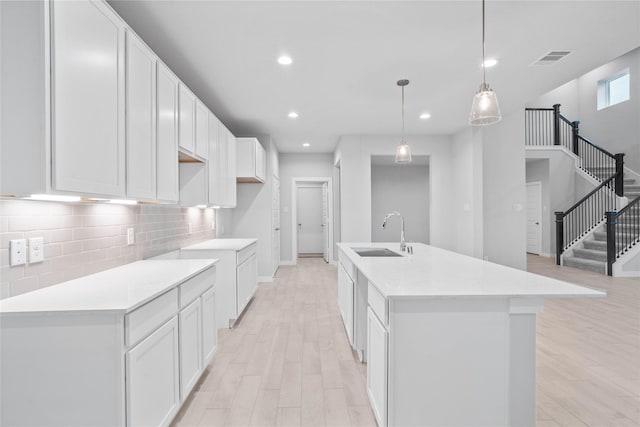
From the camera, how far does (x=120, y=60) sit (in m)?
1.79

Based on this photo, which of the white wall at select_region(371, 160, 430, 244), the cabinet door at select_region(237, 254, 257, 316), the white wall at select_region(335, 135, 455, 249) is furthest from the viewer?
the white wall at select_region(371, 160, 430, 244)

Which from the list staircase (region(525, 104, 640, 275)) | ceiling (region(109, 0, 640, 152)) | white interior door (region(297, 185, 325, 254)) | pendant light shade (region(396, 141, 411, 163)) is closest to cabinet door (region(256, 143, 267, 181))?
ceiling (region(109, 0, 640, 152))

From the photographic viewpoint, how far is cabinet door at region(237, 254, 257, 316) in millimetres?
3666

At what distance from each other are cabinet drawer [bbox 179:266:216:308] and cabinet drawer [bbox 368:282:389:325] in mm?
1161

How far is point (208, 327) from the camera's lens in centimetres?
245

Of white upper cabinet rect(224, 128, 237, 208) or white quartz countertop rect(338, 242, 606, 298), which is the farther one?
white upper cabinet rect(224, 128, 237, 208)

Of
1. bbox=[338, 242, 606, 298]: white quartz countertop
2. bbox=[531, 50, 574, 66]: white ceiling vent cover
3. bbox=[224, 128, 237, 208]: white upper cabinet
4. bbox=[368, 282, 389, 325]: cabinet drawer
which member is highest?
bbox=[531, 50, 574, 66]: white ceiling vent cover

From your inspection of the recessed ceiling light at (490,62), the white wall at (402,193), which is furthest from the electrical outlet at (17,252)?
the white wall at (402,193)

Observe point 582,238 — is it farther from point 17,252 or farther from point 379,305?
point 17,252

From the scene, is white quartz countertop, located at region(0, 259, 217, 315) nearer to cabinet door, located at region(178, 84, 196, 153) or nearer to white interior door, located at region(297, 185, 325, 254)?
cabinet door, located at region(178, 84, 196, 153)

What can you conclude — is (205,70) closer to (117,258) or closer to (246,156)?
(246,156)

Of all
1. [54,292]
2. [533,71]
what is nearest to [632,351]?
[533,71]

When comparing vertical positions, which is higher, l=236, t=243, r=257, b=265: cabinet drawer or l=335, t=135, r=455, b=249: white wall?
l=335, t=135, r=455, b=249: white wall

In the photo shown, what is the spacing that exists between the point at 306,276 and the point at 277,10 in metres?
4.73
